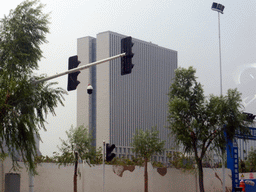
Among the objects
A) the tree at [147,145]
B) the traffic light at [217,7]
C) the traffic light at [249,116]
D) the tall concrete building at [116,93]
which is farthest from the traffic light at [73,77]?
the tall concrete building at [116,93]

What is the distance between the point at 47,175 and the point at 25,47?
10190 millimetres

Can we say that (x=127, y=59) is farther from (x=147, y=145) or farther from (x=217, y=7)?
(x=217, y=7)

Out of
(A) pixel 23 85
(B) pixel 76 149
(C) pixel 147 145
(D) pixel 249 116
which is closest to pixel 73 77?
(A) pixel 23 85

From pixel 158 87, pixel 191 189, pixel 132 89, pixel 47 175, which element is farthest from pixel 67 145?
pixel 158 87

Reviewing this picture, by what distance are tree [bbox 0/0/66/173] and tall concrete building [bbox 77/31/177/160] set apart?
4011 inches

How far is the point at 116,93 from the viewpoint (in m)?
132

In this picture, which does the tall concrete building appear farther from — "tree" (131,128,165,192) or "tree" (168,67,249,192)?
"tree" (168,67,249,192)

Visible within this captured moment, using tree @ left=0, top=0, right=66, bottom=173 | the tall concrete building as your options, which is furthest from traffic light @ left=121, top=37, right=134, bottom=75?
the tall concrete building

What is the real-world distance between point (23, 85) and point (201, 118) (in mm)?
20120

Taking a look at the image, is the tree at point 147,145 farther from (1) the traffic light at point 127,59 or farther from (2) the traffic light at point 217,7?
(1) the traffic light at point 127,59

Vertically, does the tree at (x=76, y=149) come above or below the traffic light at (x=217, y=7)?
below

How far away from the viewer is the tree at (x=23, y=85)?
639 inches

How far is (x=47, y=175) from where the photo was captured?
29.0m

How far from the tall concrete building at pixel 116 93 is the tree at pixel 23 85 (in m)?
102
